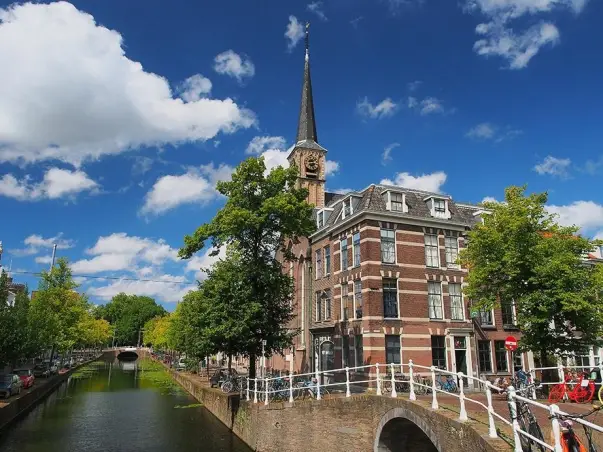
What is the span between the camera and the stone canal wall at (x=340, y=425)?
10445 millimetres

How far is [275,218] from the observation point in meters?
26.3

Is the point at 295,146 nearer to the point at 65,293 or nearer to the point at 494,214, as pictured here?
the point at 494,214

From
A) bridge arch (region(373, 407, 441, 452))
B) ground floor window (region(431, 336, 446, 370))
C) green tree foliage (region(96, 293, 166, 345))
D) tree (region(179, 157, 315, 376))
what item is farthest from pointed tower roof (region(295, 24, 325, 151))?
green tree foliage (region(96, 293, 166, 345))

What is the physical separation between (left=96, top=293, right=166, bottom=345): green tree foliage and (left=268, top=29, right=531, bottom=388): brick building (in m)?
123

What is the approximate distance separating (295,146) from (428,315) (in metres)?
22.5

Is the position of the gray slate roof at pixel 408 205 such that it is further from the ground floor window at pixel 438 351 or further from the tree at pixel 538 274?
the ground floor window at pixel 438 351

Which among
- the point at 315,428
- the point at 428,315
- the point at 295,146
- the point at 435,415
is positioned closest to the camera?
the point at 435,415

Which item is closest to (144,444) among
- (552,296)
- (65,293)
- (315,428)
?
(315,428)

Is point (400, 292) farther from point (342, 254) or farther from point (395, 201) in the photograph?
point (395, 201)

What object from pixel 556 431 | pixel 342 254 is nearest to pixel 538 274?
pixel 342 254

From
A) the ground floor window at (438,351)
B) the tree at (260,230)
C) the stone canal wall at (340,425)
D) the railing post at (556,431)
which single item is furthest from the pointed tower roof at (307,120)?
the railing post at (556,431)

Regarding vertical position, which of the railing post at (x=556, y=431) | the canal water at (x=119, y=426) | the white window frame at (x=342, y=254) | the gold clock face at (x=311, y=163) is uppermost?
the gold clock face at (x=311, y=163)

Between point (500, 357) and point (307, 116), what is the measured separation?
28.9 meters

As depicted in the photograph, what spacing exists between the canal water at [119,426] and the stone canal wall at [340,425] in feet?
6.46
